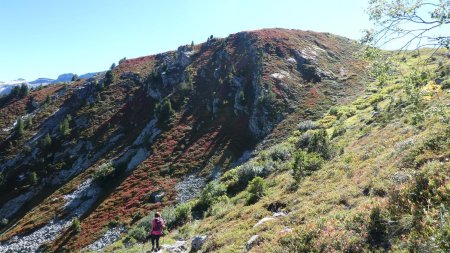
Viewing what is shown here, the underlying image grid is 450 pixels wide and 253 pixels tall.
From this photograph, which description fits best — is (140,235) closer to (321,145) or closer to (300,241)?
(321,145)

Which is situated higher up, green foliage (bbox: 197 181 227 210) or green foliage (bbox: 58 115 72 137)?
green foliage (bbox: 58 115 72 137)

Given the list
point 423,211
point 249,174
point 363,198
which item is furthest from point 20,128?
point 423,211

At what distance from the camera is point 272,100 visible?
57.8m

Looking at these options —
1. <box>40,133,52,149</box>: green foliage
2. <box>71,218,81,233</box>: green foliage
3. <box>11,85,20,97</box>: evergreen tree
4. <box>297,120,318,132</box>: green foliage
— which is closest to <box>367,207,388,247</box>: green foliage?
<box>71,218,81,233</box>: green foliage

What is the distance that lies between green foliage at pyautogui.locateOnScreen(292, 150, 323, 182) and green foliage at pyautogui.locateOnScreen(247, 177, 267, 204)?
8.34 feet

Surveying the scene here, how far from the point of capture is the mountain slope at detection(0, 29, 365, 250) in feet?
146

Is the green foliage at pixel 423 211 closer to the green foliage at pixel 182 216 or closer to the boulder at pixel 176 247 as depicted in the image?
the boulder at pixel 176 247

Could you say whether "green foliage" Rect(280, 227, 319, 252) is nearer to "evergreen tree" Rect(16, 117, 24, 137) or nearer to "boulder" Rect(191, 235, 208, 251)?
"boulder" Rect(191, 235, 208, 251)

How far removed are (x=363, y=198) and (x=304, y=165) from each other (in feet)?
34.5

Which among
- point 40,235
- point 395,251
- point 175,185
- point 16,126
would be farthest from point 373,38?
point 16,126

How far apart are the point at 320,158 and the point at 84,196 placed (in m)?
34.7

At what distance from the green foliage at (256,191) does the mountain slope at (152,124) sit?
1669 cm

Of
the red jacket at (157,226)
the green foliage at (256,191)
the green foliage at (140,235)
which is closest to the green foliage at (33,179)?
the green foliage at (140,235)

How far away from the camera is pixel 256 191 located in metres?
25.4
